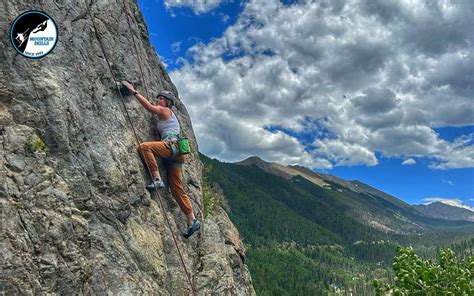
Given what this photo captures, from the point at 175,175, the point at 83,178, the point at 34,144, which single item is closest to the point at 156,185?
the point at 175,175

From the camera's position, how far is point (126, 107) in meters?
13.9

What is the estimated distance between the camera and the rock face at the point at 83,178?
8.48 meters

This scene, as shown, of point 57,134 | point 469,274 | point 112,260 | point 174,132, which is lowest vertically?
point 112,260

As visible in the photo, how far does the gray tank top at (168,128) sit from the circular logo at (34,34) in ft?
16.2

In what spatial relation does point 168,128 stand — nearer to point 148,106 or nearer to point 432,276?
point 148,106

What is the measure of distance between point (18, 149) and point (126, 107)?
5273 mm

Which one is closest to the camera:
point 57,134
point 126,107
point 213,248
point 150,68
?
point 57,134

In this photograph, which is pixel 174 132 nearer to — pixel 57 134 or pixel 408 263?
pixel 57 134

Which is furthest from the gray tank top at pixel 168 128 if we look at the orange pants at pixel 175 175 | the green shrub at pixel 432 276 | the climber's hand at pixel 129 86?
the green shrub at pixel 432 276

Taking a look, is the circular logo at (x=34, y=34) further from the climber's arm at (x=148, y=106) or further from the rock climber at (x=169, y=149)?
the climber's arm at (x=148, y=106)

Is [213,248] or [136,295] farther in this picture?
[213,248]

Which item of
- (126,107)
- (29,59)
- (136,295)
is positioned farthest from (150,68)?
(136,295)

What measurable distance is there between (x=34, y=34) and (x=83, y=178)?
4321 mm

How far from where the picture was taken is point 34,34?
34.6ft
